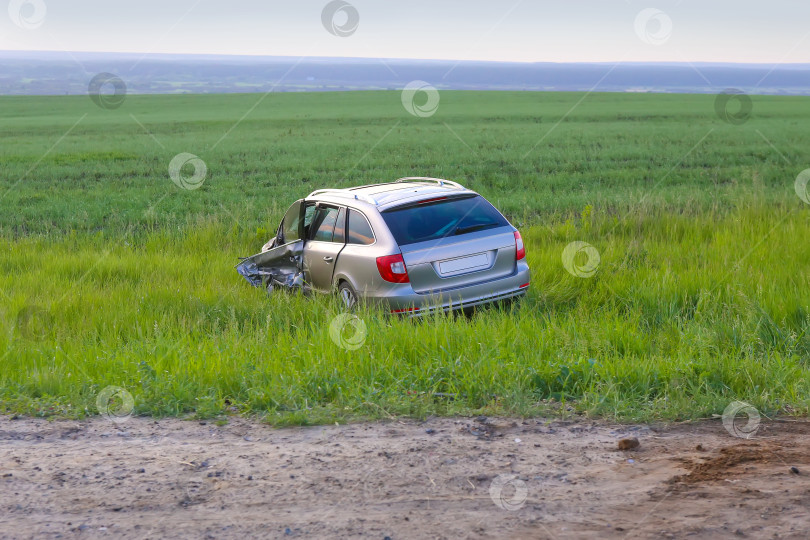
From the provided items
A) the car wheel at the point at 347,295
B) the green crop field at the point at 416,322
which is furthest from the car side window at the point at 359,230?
the green crop field at the point at 416,322

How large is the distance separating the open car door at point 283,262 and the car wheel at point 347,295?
89 cm

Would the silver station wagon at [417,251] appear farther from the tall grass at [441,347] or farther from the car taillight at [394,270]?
the tall grass at [441,347]

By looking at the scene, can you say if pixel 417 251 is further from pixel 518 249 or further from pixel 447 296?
pixel 518 249

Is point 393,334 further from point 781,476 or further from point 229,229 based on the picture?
point 229,229

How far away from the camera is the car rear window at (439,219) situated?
775 centimetres

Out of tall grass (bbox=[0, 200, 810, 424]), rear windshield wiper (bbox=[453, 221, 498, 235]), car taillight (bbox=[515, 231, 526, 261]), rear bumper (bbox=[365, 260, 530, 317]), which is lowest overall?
tall grass (bbox=[0, 200, 810, 424])

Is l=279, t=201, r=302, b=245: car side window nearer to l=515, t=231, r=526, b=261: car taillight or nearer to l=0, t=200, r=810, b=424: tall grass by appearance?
l=0, t=200, r=810, b=424: tall grass

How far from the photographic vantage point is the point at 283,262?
9.34m

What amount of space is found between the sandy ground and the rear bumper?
2.32m

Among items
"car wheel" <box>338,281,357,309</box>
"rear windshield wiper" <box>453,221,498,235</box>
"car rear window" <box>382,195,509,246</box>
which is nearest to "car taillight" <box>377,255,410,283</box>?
"car rear window" <box>382,195,509,246</box>

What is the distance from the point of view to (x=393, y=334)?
665cm

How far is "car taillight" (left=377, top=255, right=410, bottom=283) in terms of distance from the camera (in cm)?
747

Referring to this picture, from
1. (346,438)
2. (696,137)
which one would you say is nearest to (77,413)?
(346,438)

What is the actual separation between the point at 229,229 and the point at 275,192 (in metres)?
7.89
